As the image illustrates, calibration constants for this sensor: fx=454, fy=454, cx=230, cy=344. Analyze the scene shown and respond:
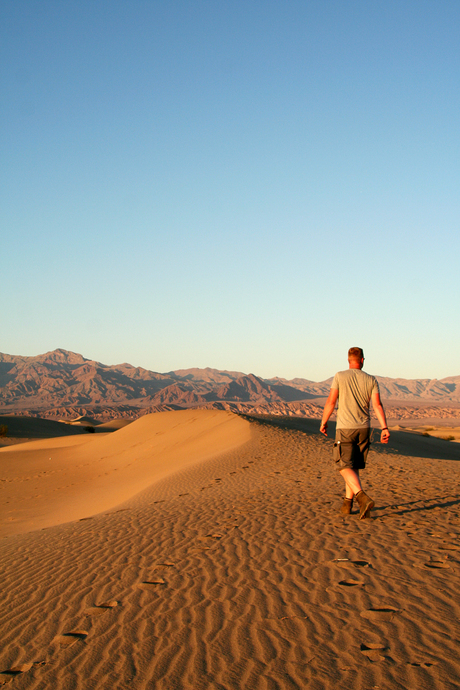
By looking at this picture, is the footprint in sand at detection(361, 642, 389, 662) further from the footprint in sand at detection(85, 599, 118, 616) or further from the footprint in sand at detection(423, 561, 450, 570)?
the footprint in sand at detection(85, 599, 118, 616)

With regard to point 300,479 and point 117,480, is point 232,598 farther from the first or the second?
point 117,480

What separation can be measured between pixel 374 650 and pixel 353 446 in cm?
290

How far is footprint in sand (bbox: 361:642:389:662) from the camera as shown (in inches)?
116

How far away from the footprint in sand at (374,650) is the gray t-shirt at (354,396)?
2910 millimetres

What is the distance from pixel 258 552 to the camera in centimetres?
525

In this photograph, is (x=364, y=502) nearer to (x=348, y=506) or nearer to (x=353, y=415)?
(x=348, y=506)

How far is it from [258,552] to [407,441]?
79.0 feet

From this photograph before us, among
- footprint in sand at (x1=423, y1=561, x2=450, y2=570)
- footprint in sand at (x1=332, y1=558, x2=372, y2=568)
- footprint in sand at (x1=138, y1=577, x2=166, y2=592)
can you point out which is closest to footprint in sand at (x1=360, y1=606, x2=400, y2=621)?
footprint in sand at (x1=332, y1=558, x2=372, y2=568)

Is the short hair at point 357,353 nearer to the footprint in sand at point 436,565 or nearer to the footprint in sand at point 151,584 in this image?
the footprint in sand at point 436,565

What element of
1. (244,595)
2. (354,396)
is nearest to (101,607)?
(244,595)

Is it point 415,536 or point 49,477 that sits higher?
point 415,536

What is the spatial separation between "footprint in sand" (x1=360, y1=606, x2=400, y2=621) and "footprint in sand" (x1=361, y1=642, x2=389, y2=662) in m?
0.37

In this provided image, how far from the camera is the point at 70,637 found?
3.57 meters

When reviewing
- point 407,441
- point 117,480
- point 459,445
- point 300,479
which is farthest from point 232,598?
point 459,445
